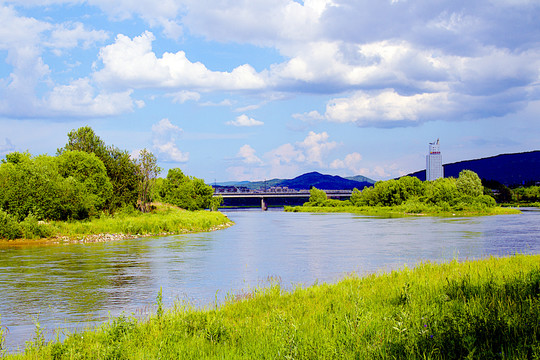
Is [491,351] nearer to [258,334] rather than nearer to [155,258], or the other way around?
[258,334]

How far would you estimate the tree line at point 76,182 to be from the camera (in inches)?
1988

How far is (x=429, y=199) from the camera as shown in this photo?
127m

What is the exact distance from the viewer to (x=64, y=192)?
178 ft

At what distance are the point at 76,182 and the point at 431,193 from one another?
96.4 metres

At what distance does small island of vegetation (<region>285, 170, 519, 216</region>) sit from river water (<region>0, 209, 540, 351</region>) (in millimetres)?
74327

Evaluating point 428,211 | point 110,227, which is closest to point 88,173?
point 110,227

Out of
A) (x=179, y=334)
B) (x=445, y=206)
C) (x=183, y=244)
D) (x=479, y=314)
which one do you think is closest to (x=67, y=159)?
(x=183, y=244)

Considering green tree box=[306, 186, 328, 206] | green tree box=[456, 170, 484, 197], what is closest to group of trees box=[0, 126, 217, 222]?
green tree box=[456, 170, 484, 197]

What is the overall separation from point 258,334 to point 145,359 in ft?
8.65

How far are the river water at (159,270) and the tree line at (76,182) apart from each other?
9942mm

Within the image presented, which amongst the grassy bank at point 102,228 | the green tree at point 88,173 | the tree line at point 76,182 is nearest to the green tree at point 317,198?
the tree line at point 76,182

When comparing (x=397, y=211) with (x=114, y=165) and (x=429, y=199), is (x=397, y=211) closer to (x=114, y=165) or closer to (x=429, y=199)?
(x=429, y=199)

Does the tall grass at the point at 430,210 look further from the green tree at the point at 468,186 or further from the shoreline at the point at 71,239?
the shoreline at the point at 71,239

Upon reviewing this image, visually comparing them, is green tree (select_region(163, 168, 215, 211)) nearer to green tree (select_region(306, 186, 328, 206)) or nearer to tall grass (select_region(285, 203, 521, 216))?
tall grass (select_region(285, 203, 521, 216))
